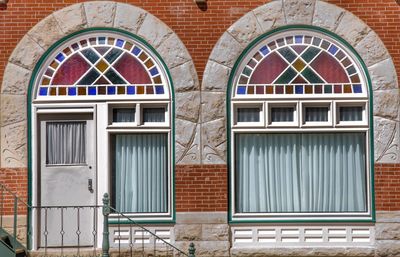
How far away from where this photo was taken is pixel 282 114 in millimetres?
12266

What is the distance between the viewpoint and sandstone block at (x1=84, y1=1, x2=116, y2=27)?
12148 mm

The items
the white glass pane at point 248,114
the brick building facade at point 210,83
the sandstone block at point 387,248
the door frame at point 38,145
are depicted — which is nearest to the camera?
the sandstone block at point 387,248

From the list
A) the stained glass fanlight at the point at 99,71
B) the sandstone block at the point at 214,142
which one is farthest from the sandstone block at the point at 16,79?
the sandstone block at the point at 214,142

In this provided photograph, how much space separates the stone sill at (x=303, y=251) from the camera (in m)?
11.9

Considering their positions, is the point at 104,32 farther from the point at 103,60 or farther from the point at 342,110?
the point at 342,110

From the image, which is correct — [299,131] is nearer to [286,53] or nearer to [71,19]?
[286,53]

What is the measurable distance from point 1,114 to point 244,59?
4.31m

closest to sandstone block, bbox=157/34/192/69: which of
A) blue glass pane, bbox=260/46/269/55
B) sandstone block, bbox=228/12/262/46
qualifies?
sandstone block, bbox=228/12/262/46

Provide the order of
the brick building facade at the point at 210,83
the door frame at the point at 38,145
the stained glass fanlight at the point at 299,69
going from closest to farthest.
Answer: the brick building facade at the point at 210,83 < the door frame at the point at 38,145 < the stained glass fanlight at the point at 299,69

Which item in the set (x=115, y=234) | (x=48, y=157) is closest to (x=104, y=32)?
(x=48, y=157)

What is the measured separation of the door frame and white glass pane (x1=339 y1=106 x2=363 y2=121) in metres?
4.33

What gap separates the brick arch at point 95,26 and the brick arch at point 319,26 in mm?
336

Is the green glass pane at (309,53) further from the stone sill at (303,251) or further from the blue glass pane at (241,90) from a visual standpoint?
the stone sill at (303,251)

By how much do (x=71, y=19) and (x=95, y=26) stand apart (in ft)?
1.44
